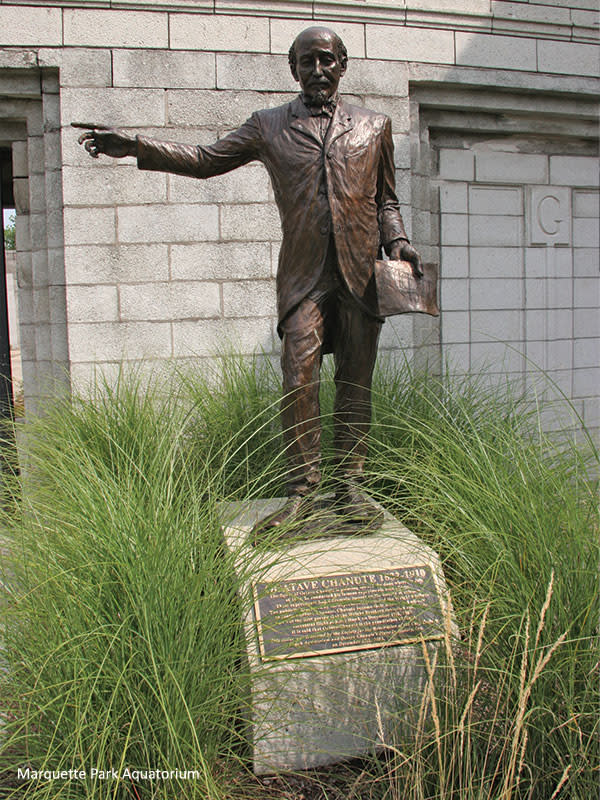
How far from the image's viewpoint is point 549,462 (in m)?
2.58

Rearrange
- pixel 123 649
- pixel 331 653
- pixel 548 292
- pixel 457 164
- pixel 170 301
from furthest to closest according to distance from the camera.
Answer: pixel 548 292
pixel 457 164
pixel 170 301
pixel 331 653
pixel 123 649

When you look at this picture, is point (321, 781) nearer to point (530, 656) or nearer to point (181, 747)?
point (181, 747)

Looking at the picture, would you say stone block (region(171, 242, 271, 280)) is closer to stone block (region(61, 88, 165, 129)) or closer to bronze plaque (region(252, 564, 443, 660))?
stone block (region(61, 88, 165, 129))

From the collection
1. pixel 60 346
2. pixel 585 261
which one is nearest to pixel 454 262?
pixel 585 261

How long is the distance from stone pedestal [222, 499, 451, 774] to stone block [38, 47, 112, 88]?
394cm

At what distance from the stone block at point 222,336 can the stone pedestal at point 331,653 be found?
3.01 meters

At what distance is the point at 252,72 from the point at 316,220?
9.46 ft

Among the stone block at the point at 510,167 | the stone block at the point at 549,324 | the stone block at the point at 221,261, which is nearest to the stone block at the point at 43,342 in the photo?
the stone block at the point at 221,261

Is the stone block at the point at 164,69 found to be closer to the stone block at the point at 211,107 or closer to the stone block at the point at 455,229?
the stone block at the point at 211,107

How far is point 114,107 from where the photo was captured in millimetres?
4934

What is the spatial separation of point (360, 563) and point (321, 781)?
677 millimetres

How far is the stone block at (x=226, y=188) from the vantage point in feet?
16.7

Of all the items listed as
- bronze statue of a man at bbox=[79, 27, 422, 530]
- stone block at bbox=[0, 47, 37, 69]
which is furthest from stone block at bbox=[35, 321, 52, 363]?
bronze statue of a man at bbox=[79, 27, 422, 530]

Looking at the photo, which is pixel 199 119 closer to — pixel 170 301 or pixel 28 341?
pixel 170 301
